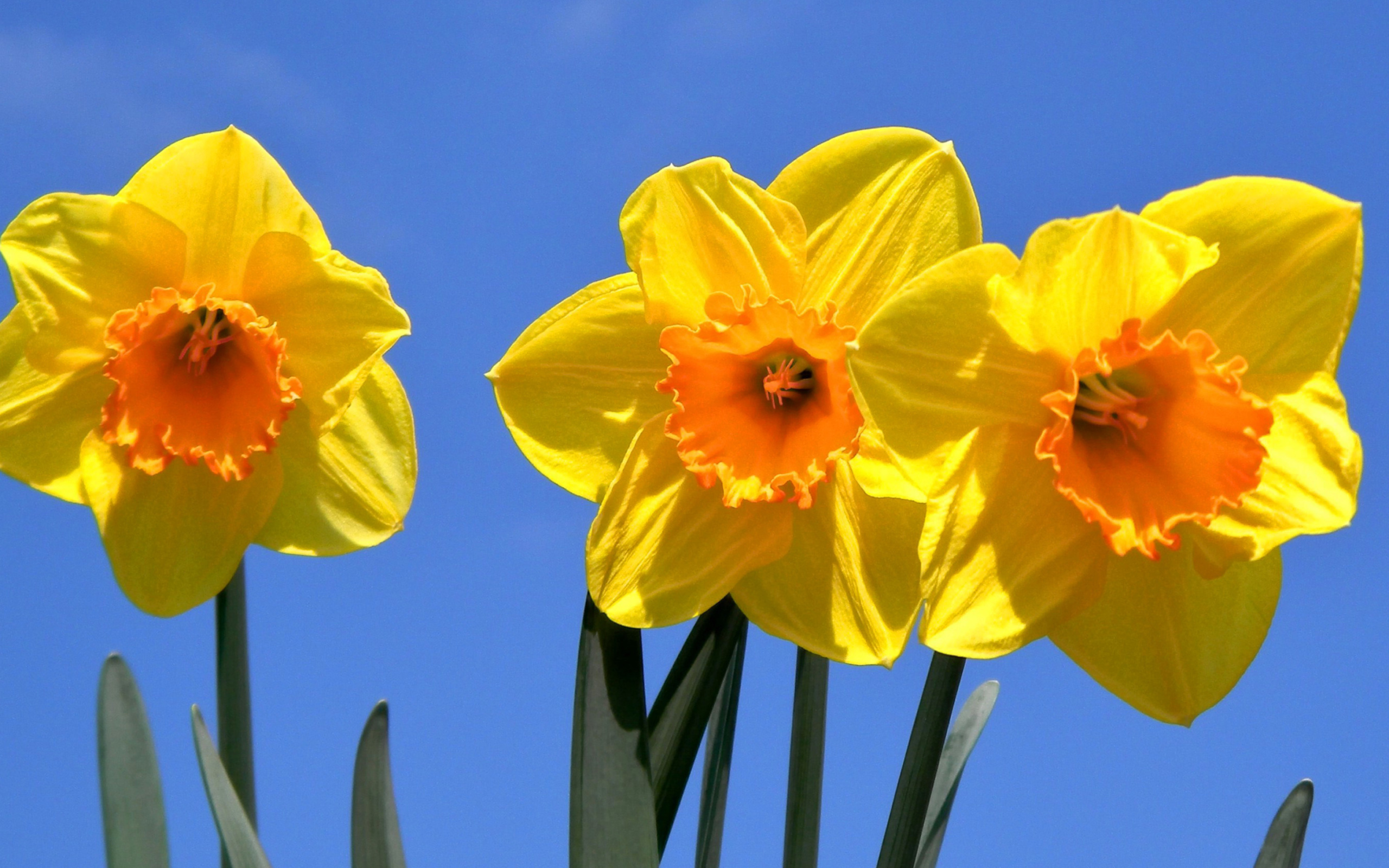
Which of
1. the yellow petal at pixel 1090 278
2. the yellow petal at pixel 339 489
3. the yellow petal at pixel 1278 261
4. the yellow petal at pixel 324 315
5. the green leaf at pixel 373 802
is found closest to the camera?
the yellow petal at pixel 1090 278

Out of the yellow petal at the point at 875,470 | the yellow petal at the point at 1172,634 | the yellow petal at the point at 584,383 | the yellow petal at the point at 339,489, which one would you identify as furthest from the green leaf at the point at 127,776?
the yellow petal at the point at 1172,634

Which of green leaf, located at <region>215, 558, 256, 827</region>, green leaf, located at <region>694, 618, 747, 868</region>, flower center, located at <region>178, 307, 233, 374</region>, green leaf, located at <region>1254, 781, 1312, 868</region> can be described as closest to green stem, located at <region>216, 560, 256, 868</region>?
green leaf, located at <region>215, 558, 256, 827</region>

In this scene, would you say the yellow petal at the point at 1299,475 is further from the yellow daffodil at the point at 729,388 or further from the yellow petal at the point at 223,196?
the yellow petal at the point at 223,196

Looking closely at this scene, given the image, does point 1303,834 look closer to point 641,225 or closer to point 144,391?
point 641,225

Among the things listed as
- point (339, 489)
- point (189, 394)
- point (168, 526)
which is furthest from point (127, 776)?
point (189, 394)

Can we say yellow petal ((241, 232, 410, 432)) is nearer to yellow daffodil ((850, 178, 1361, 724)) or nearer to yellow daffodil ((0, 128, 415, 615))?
yellow daffodil ((0, 128, 415, 615))

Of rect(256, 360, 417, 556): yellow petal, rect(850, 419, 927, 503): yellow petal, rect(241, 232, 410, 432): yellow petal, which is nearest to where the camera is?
rect(850, 419, 927, 503): yellow petal

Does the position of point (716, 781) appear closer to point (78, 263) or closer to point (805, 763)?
point (805, 763)
